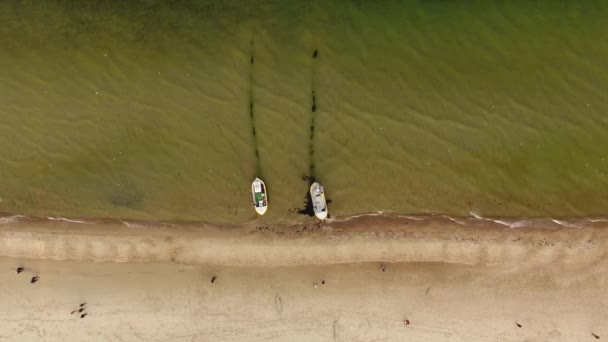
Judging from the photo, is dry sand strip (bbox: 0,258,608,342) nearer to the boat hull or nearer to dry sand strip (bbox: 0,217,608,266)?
dry sand strip (bbox: 0,217,608,266)

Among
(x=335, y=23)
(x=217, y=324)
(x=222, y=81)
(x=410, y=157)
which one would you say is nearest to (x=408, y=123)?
(x=410, y=157)

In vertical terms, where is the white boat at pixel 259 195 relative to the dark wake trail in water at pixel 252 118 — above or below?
below

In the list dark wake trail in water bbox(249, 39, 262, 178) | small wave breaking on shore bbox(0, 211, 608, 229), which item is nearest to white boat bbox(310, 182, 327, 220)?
small wave breaking on shore bbox(0, 211, 608, 229)

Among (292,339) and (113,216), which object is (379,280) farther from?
(113,216)

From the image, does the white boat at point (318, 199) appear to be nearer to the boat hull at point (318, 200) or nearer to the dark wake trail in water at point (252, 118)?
the boat hull at point (318, 200)

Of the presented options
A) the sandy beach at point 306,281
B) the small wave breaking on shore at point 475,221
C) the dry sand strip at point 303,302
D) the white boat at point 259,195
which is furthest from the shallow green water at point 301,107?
the dry sand strip at point 303,302

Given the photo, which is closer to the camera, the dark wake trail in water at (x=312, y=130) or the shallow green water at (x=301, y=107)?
the shallow green water at (x=301, y=107)

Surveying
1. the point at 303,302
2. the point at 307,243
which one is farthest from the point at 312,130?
the point at 303,302
